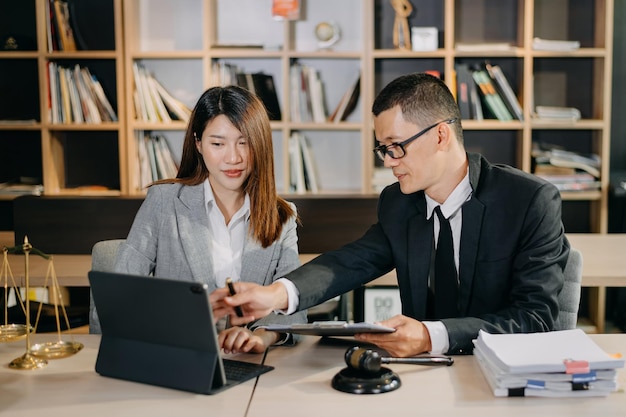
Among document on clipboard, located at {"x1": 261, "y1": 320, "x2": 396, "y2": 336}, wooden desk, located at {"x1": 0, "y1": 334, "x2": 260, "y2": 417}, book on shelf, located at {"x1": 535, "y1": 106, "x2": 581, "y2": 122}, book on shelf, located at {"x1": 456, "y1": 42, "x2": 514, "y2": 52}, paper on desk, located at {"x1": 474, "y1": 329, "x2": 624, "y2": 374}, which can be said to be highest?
book on shelf, located at {"x1": 456, "y1": 42, "x2": 514, "y2": 52}

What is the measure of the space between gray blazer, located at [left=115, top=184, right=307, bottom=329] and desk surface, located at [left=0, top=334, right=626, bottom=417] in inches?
24.3

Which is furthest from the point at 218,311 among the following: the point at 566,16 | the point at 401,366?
the point at 566,16

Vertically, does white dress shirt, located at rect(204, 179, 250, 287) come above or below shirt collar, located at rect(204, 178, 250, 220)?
below

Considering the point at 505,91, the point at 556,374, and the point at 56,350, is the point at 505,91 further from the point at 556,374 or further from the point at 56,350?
the point at 56,350

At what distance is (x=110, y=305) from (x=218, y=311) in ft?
1.00

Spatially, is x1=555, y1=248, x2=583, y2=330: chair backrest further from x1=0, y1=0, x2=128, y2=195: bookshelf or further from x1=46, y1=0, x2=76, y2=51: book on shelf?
x1=46, y1=0, x2=76, y2=51: book on shelf

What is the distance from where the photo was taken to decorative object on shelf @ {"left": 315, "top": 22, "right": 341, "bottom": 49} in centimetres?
454

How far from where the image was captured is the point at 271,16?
464 cm

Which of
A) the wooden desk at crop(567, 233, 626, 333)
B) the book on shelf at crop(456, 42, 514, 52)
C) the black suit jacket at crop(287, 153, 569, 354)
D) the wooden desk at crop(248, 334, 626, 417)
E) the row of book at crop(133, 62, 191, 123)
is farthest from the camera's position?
the row of book at crop(133, 62, 191, 123)

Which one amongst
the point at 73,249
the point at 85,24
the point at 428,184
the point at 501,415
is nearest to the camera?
the point at 501,415

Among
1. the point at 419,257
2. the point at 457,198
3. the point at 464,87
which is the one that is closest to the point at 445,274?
the point at 419,257

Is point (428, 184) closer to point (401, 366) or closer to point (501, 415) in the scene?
point (401, 366)

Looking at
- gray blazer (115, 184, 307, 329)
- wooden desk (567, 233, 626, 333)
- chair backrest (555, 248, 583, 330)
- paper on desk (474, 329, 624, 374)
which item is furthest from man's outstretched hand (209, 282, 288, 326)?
wooden desk (567, 233, 626, 333)

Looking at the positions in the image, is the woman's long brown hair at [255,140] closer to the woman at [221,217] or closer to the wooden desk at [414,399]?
the woman at [221,217]
